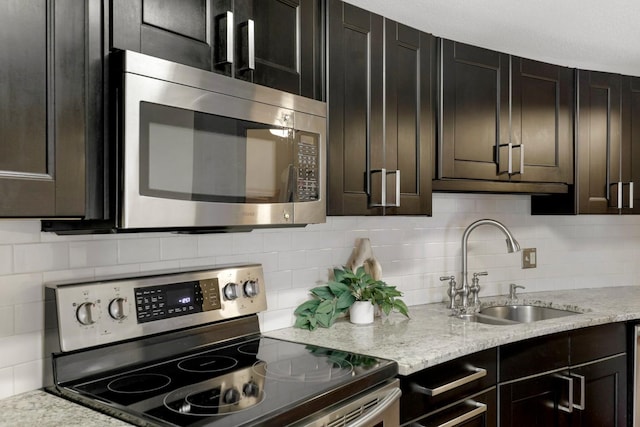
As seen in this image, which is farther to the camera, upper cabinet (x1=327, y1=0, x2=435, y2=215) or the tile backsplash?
upper cabinet (x1=327, y1=0, x2=435, y2=215)

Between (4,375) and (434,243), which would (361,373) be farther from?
(434,243)

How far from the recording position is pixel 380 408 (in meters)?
1.51

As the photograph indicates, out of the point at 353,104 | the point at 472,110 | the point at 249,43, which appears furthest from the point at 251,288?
the point at 472,110

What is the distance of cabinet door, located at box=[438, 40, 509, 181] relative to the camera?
236cm

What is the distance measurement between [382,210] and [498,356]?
0.67 m

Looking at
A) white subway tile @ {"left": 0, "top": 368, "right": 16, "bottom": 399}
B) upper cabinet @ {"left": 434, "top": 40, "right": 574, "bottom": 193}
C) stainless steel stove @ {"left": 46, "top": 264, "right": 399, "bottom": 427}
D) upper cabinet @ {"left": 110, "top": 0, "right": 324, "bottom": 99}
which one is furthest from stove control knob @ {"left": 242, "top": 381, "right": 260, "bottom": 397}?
upper cabinet @ {"left": 434, "top": 40, "right": 574, "bottom": 193}

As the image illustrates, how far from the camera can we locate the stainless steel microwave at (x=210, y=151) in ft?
4.17

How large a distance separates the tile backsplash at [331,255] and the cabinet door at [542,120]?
378 millimetres

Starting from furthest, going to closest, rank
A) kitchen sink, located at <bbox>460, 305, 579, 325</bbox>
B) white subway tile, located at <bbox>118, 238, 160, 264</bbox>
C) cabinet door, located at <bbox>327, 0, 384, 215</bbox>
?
1. kitchen sink, located at <bbox>460, 305, 579, 325</bbox>
2. cabinet door, located at <bbox>327, 0, 384, 215</bbox>
3. white subway tile, located at <bbox>118, 238, 160, 264</bbox>

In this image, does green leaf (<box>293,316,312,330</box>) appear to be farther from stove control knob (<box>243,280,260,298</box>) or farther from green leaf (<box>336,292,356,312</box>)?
stove control knob (<box>243,280,260,298</box>)

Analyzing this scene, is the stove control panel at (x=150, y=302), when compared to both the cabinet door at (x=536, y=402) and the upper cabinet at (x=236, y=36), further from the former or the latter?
the cabinet door at (x=536, y=402)

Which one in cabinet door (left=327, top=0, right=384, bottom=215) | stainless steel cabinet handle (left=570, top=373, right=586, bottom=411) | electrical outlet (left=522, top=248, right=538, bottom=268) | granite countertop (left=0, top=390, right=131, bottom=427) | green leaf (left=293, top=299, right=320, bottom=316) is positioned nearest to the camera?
granite countertop (left=0, top=390, right=131, bottom=427)

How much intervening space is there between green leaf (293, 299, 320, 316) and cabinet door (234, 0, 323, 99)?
2.62 ft

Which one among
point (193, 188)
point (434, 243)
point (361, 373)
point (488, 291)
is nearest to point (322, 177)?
point (193, 188)
